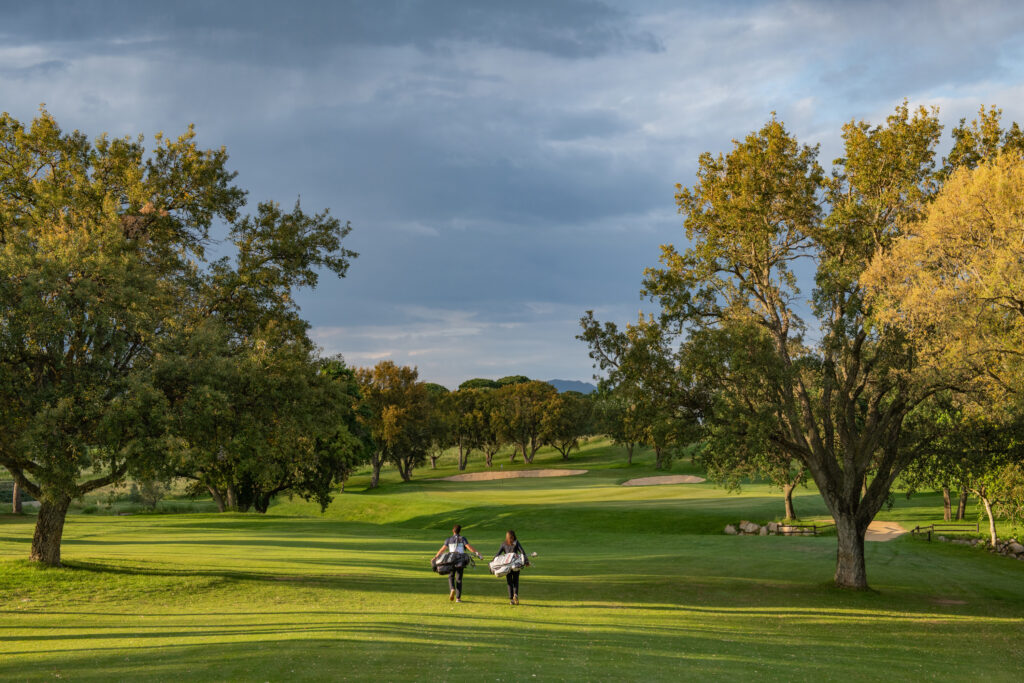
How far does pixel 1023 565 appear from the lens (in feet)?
123

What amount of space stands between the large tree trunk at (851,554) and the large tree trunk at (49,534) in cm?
2764

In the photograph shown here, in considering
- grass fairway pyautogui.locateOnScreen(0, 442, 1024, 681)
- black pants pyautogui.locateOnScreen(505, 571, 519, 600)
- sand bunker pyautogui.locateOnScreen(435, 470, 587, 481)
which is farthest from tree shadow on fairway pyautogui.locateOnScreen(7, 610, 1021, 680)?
sand bunker pyautogui.locateOnScreen(435, 470, 587, 481)

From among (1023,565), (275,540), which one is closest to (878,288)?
(1023,565)

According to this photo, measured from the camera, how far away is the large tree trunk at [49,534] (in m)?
24.5

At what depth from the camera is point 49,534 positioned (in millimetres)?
24688

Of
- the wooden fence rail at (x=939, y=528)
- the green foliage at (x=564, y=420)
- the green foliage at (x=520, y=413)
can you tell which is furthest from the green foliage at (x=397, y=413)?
the wooden fence rail at (x=939, y=528)

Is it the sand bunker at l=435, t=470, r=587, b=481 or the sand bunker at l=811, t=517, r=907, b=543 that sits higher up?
the sand bunker at l=811, t=517, r=907, b=543

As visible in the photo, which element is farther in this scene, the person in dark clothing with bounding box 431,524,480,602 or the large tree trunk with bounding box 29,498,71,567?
the large tree trunk with bounding box 29,498,71,567

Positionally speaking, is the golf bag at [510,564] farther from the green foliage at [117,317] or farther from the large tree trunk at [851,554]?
the large tree trunk at [851,554]

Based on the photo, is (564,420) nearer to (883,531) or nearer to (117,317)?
(883,531)

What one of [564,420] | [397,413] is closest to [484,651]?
[397,413]

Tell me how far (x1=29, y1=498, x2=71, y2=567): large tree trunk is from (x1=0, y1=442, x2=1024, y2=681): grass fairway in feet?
2.54

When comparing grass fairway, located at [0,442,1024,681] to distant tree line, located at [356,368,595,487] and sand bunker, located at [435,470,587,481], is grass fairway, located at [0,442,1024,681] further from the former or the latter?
sand bunker, located at [435,470,587,481]

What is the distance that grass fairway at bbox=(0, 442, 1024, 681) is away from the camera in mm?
13930
